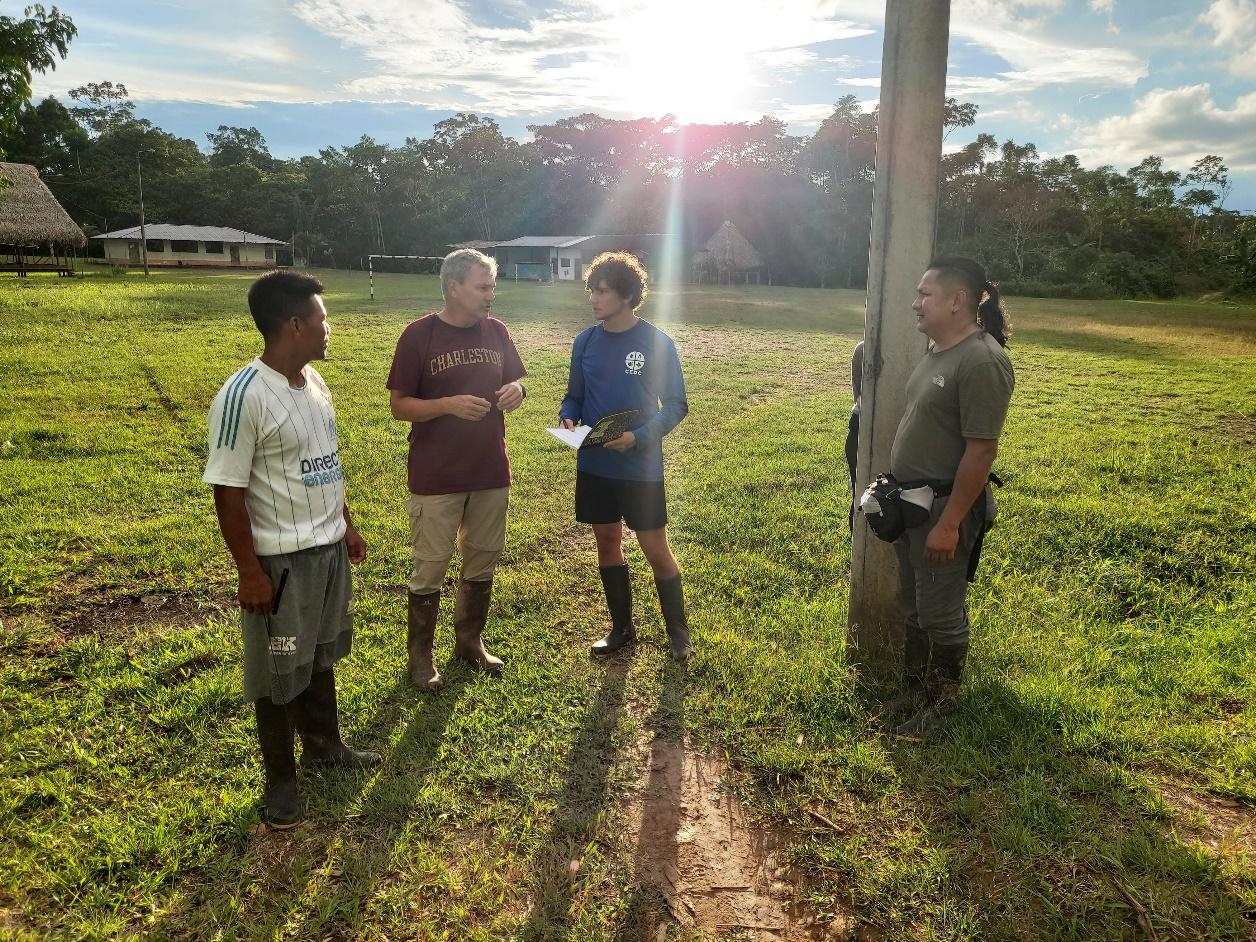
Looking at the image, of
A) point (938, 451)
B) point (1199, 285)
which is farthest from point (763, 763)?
point (1199, 285)

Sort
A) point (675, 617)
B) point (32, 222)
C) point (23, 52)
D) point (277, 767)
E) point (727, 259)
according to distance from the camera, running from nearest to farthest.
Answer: point (277, 767) < point (675, 617) < point (23, 52) < point (32, 222) < point (727, 259)

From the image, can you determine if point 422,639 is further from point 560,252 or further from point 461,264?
point 560,252

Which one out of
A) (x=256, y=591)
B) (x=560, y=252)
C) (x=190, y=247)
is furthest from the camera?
(x=560, y=252)

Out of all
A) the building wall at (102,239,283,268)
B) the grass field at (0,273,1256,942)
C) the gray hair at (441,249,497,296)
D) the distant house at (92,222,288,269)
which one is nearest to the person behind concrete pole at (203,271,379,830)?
the grass field at (0,273,1256,942)

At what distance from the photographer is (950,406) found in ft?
9.91

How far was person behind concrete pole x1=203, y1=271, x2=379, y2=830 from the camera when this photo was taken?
2.48 meters

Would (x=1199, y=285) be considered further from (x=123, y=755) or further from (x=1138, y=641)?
(x=123, y=755)

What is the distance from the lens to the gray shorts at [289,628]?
2.64 meters

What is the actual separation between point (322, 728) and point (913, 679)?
2.54 m

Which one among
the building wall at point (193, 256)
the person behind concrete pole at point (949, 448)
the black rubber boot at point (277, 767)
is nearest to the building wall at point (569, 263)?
the building wall at point (193, 256)

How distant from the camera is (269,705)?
9.06 feet

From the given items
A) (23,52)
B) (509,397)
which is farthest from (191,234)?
(509,397)

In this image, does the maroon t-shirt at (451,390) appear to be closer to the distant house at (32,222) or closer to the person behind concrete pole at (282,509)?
the person behind concrete pole at (282,509)

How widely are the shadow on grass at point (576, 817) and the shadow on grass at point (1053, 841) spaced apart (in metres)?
0.99
